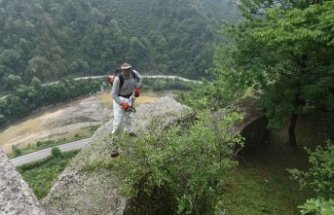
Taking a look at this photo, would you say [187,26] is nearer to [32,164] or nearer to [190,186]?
[32,164]

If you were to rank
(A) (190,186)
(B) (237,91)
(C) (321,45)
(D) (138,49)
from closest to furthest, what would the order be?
1. (A) (190,186)
2. (C) (321,45)
3. (B) (237,91)
4. (D) (138,49)

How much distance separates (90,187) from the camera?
9.86 m

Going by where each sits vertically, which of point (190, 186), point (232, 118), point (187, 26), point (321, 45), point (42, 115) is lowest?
point (42, 115)

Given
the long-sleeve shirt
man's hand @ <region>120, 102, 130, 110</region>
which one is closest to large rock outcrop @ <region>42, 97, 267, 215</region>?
man's hand @ <region>120, 102, 130, 110</region>

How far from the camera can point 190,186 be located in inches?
320

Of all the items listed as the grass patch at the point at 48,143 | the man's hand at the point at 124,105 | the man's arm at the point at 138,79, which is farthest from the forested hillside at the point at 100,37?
the man's hand at the point at 124,105

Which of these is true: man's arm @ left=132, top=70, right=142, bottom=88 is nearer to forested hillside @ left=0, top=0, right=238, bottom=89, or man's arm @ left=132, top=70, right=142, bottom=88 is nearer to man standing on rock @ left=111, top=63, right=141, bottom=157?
man standing on rock @ left=111, top=63, right=141, bottom=157

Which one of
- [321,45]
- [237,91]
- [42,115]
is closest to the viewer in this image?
[321,45]

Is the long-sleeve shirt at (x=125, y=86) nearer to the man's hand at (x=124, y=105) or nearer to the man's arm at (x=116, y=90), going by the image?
the man's arm at (x=116, y=90)

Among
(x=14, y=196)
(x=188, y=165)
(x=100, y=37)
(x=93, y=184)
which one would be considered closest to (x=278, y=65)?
(x=188, y=165)

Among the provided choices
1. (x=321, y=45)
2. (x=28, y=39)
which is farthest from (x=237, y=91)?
(x=28, y=39)

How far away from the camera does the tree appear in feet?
42.0

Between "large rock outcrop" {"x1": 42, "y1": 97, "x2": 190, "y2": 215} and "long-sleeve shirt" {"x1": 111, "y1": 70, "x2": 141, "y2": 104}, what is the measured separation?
1.10m

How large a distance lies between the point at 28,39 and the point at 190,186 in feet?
317
